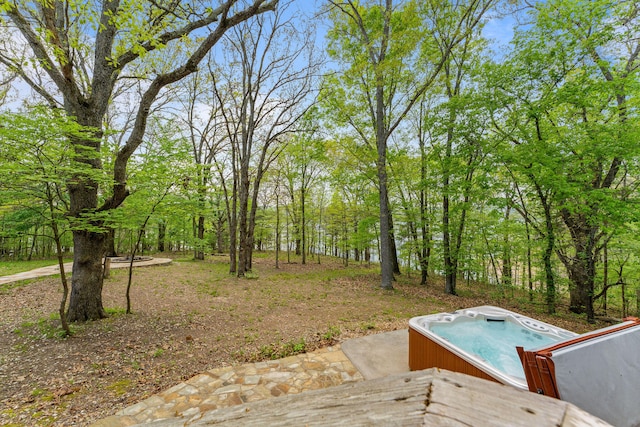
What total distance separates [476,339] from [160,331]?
18.4ft

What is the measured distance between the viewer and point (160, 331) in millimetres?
4750

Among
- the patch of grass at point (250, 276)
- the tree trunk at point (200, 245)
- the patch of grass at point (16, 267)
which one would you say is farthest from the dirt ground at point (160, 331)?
the tree trunk at point (200, 245)

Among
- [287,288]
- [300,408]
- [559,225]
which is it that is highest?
[559,225]

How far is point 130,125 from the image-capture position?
12891 mm

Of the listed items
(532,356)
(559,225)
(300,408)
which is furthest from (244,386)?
(559,225)

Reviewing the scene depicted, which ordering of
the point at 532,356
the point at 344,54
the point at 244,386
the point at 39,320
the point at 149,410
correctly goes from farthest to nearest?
1. the point at 344,54
2. the point at 39,320
3. the point at 244,386
4. the point at 149,410
5. the point at 532,356

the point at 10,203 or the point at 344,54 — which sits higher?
the point at 344,54

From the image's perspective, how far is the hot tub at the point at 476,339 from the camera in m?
3.09

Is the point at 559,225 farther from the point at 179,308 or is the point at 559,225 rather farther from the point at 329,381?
the point at 179,308

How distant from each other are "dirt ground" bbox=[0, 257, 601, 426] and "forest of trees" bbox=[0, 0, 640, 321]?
874 mm

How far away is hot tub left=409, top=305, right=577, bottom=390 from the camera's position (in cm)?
309

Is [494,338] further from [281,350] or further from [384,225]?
[384,225]

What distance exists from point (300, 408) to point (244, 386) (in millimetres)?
3202

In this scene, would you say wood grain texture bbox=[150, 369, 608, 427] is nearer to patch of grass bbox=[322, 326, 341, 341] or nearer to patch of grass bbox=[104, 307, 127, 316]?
patch of grass bbox=[322, 326, 341, 341]
